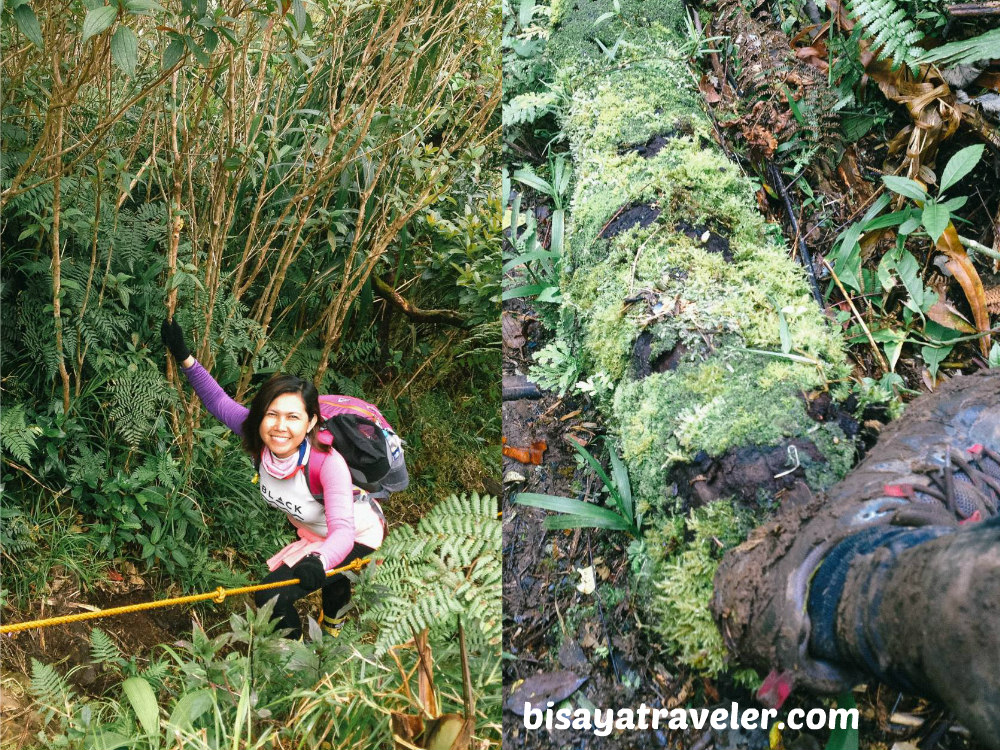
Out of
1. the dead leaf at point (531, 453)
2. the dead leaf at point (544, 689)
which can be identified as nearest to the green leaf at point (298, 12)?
the dead leaf at point (531, 453)

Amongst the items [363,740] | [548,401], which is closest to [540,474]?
[548,401]

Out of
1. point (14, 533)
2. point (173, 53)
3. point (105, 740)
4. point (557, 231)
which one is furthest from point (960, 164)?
point (14, 533)

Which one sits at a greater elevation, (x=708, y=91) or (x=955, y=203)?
(x=708, y=91)

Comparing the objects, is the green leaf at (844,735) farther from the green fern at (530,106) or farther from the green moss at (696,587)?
the green fern at (530,106)

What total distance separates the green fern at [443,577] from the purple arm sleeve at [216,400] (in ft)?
0.97

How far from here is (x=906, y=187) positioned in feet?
3.55

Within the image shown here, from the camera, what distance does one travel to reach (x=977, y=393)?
2.89ft

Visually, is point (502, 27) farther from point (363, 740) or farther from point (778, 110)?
point (363, 740)

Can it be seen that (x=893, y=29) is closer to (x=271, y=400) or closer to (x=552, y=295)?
(x=552, y=295)

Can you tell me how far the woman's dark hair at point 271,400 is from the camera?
1.01m

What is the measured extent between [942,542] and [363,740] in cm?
67

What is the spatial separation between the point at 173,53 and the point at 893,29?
3.39ft

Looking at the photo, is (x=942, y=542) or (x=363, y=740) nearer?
(x=942, y=542)

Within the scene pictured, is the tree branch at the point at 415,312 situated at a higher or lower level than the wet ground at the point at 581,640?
higher
